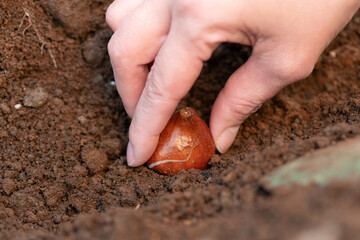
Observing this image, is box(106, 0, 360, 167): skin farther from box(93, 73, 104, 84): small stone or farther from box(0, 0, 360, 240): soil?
box(93, 73, 104, 84): small stone

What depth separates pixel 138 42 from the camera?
1.83m

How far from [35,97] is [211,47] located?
123 cm

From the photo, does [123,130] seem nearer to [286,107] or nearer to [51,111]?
[51,111]

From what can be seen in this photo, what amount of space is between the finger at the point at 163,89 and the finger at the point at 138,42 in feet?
0.40

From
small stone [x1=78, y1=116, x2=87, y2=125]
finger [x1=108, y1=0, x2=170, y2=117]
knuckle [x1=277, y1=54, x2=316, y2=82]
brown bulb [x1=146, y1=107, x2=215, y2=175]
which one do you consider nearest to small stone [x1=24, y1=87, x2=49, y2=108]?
small stone [x1=78, y1=116, x2=87, y2=125]

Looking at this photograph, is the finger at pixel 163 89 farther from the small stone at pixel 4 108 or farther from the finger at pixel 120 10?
the small stone at pixel 4 108

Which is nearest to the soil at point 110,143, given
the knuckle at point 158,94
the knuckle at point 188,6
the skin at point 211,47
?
the skin at point 211,47

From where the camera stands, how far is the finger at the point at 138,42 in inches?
70.6

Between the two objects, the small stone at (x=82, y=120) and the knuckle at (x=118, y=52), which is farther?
the small stone at (x=82, y=120)

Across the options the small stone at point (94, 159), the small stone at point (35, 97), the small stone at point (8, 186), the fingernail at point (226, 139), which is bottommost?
the fingernail at point (226, 139)

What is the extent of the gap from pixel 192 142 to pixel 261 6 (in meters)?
0.80

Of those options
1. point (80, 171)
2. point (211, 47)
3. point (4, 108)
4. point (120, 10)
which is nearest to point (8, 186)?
point (80, 171)

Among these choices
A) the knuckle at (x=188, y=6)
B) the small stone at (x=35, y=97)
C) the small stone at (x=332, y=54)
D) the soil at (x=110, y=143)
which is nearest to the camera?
the soil at (x=110, y=143)

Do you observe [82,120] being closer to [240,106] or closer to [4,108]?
[4,108]
